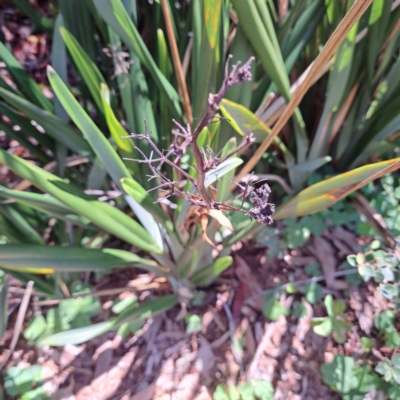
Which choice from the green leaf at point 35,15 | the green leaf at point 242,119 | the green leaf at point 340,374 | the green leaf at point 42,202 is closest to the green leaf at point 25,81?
the green leaf at point 35,15

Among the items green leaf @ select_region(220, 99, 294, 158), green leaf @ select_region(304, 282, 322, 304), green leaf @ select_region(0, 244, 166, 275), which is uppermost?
green leaf @ select_region(220, 99, 294, 158)

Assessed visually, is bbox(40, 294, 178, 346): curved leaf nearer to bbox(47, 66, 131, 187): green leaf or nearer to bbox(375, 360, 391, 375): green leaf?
bbox(47, 66, 131, 187): green leaf

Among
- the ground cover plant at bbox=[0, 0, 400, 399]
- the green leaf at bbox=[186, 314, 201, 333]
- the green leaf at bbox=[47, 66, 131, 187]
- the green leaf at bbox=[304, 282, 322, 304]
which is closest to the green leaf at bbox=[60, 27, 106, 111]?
the ground cover plant at bbox=[0, 0, 400, 399]

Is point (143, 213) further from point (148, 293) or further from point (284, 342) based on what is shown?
point (284, 342)

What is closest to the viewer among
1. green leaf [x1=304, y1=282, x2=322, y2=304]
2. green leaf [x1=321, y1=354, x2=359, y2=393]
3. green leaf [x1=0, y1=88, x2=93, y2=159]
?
green leaf [x1=0, y1=88, x2=93, y2=159]

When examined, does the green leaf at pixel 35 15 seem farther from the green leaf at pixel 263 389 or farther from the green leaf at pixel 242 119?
the green leaf at pixel 263 389

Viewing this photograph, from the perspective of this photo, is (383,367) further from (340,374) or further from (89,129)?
(89,129)

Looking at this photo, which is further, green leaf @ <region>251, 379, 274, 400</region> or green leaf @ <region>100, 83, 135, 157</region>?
green leaf @ <region>251, 379, 274, 400</region>

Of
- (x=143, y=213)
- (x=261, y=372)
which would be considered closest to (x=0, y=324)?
(x=143, y=213)

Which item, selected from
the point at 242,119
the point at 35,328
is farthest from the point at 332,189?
the point at 35,328
